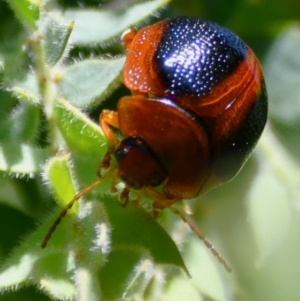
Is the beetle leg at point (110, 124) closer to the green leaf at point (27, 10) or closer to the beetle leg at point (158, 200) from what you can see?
the beetle leg at point (158, 200)

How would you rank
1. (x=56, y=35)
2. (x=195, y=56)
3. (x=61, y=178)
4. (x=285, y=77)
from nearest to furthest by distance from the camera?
(x=61, y=178), (x=56, y=35), (x=195, y=56), (x=285, y=77)

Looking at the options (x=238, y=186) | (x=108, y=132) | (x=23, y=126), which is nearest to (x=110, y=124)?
(x=108, y=132)

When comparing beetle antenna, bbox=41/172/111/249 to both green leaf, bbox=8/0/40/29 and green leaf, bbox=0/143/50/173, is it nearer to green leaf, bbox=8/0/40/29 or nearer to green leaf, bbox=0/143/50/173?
green leaf, bbox=0/143/50/173

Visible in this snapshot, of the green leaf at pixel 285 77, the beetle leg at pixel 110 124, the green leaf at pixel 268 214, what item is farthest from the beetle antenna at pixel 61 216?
the green leaf at pixel 285 77

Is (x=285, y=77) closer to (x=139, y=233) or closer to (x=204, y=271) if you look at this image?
(x=204, y=271)

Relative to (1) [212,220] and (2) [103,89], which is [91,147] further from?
(1) [212,220]
